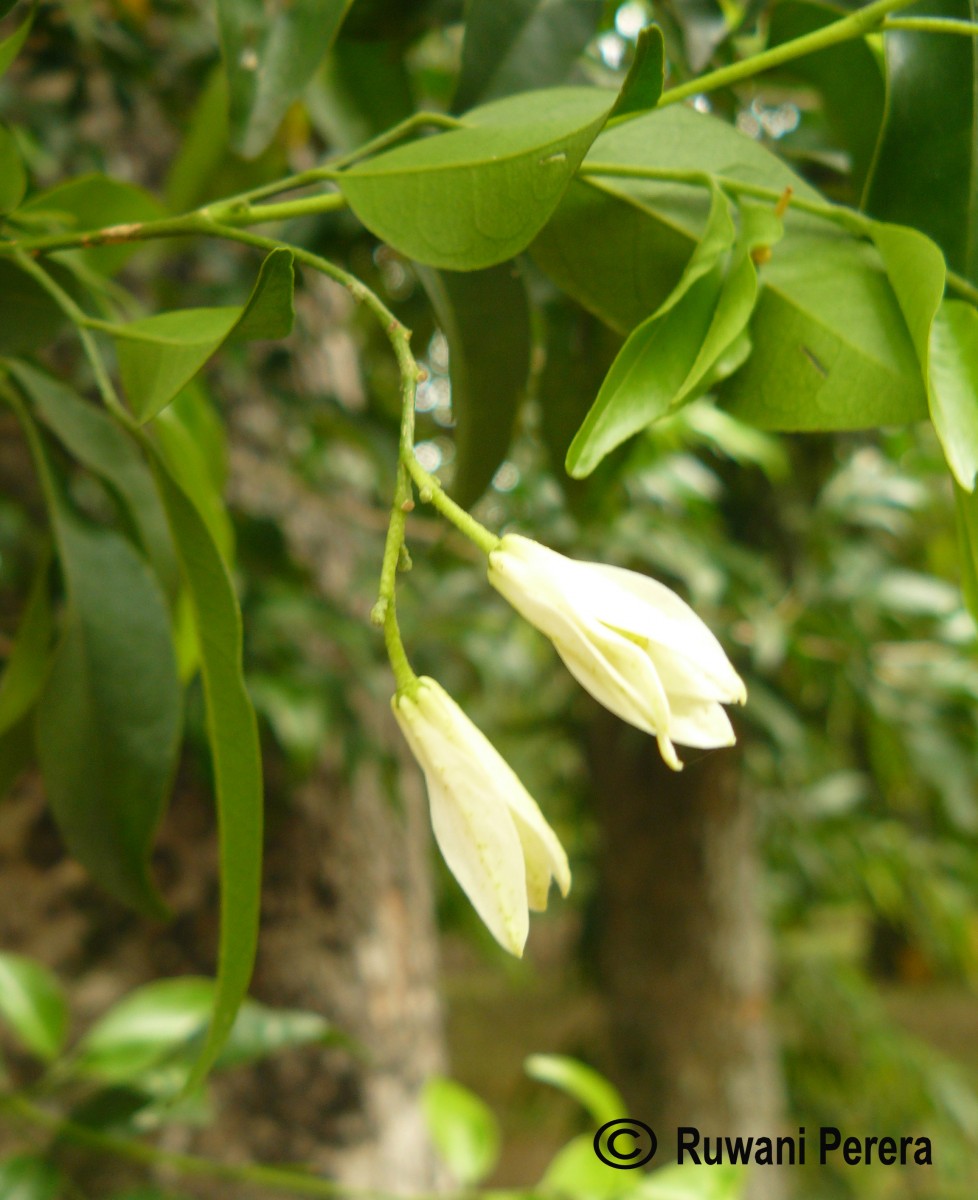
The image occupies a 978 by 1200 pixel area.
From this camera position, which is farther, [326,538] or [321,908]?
[326,538]

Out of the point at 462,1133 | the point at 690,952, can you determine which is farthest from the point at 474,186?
the point at 690,952

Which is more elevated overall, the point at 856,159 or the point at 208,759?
the point at 856,159

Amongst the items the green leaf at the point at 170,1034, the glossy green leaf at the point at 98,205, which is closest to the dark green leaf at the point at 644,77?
the glossy green leaf at the point at 98,205

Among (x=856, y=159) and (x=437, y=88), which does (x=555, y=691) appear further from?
(x=856, y=159)

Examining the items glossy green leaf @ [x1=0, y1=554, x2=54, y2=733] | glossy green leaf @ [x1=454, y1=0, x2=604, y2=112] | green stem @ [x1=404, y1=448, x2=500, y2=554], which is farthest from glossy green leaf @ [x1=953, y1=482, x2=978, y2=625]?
glossy green leaf @ [x1=0, y1=554, x2=54, y2=733]

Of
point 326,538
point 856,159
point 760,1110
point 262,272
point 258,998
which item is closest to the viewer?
point 262,272

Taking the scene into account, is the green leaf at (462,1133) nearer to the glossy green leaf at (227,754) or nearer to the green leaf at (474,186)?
the glossy green leaf at (227,754)

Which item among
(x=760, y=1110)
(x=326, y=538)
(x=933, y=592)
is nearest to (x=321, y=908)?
(x=326, y=538)
